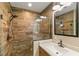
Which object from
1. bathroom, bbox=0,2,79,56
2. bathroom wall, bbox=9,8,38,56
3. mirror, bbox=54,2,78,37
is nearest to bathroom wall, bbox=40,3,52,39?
bathroom, bbox=0,2,79,56

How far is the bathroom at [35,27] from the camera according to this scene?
6.06 ft

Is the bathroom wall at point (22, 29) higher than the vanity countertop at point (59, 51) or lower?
higher

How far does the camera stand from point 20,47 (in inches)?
84.8

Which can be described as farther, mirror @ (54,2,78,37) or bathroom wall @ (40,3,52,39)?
bathroom wall @ (40,3,52,39)

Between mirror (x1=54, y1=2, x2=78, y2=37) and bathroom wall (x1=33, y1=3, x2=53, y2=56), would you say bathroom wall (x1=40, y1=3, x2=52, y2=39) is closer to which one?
bathroom wall (x1=33, y1=3, x2=53, y2=56)

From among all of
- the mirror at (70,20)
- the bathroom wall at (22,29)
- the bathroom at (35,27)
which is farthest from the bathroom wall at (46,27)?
the mirror at (70,20)

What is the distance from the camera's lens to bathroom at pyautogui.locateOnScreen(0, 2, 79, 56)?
185 centimetres

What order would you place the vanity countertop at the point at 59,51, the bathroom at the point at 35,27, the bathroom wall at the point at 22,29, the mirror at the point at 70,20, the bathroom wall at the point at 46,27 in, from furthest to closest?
the bathroom wall at the point at 46,27, the bathroom wall at the point at 22,29, the bathroom at the point at 35,27, the mirror at the point at 70,20, the vanity countertop at the point at 59,51

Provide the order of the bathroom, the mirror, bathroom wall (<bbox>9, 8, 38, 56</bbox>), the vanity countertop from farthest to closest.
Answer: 1. bathroom wall (<bbox>9, 8, 38, 56</bbox>)
2. the bathroom
3. the mirror
4. the vanity countertop

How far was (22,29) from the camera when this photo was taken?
2264 mm

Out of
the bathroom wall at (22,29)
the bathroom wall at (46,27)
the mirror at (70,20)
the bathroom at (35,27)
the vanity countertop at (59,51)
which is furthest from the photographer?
the bathroom wall at (46,27)

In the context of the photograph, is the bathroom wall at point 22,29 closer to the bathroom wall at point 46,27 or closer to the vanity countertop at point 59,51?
the bathroom wall at point 46,27

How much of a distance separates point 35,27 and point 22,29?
0.29 metres

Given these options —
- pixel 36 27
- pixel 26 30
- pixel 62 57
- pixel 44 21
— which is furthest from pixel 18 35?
pixel 62 57
